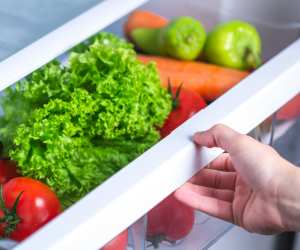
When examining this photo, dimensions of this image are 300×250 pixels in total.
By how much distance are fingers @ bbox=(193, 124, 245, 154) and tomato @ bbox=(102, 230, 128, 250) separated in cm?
15

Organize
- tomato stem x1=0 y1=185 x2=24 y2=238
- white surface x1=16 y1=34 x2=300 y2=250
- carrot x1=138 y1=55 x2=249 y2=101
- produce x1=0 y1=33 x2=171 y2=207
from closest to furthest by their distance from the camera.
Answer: white surface x1=16 y1=34 x2=300 y2=250, tomato stem x1=0 y1=185 x2=24 y2=238, produce x1=0 y1=33 x2=171 y2=207, carrot x1=138 y1=55 x2=249 y2=101

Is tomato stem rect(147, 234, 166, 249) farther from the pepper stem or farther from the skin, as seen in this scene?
the pepper stem

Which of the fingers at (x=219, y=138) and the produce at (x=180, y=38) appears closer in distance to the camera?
the fingers at (x=219, y=138)

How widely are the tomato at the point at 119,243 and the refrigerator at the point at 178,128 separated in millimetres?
12

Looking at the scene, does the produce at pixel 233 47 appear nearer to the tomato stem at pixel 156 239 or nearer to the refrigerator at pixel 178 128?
the refrigerator at pixel 178 128

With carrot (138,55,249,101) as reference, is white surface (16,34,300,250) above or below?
above

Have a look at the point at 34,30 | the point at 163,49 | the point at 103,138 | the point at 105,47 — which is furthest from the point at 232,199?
the point at 34,30

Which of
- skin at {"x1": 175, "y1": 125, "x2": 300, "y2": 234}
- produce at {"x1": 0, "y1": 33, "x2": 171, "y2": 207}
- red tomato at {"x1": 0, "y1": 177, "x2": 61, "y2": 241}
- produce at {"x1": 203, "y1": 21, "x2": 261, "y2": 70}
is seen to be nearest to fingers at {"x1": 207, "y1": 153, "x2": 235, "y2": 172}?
skin at {"x1": 175, "y1": 125, "x2": 300, "y2": 234}

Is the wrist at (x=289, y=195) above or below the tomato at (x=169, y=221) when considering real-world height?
above

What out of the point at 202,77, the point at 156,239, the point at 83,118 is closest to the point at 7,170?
the point at 83,118

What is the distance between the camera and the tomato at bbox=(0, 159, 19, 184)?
1308 millimetres

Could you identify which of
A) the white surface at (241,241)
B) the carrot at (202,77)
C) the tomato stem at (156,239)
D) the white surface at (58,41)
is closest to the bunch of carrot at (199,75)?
the carrot at (202,77)

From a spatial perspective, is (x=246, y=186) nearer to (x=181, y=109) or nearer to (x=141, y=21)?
(x=181, y=109)

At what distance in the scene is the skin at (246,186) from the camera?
3.88 ft
